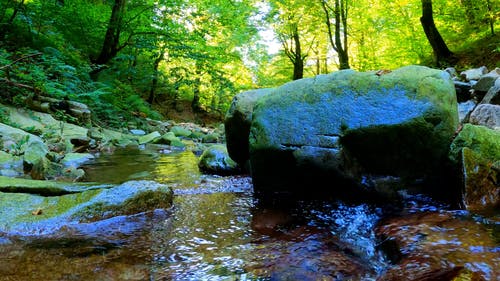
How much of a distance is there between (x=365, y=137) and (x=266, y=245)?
1.68 meters

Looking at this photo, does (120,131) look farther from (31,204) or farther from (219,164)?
(31,204)

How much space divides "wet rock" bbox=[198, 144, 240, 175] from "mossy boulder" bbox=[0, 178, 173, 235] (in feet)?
7.85

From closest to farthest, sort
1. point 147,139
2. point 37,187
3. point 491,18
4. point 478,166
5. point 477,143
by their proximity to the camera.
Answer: point 478,166 → point 477,143 → point 37,187 → point 491,18 → point 147,139

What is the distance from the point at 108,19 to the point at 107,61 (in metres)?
1.57

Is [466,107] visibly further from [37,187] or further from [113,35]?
[113,35]

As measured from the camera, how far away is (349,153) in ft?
12.7

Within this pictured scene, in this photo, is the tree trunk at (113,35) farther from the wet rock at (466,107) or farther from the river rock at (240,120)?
the wet rock at (466,107)

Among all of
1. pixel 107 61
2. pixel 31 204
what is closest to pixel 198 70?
pixel 107 61

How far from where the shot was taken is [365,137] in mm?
3777

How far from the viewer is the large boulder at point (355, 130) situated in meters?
3.65

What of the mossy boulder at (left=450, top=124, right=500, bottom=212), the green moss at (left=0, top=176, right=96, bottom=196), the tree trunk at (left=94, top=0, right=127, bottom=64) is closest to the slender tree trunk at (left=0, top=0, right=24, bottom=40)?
the tree trunk at (left=94, top=0, right=127, bottom=64)

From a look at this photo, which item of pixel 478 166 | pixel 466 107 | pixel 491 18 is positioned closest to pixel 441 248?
pixel 478 166

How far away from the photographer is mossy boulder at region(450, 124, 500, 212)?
3271mm

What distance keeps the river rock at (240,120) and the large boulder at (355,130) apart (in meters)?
1.24
